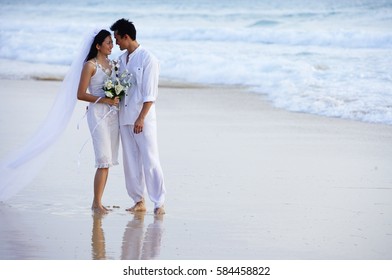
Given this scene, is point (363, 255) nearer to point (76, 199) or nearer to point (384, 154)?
point (76, 199)

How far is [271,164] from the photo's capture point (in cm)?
842

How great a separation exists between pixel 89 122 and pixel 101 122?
120 millimetres

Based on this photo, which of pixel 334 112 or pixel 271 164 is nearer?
pixel 271 164

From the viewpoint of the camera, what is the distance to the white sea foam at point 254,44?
1399 centimetres

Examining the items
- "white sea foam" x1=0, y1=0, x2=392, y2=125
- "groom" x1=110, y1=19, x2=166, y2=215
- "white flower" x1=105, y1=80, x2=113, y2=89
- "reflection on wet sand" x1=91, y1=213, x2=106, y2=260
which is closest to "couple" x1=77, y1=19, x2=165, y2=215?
"groom" x1=110, y1=19, x2=166, y2=215

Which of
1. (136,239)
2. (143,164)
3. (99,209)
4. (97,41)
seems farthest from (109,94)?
(136,239)

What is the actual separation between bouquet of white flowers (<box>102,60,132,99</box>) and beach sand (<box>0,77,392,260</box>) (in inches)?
34.8

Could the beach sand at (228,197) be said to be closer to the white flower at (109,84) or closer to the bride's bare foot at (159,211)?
the bride's bare foot at (159,211)

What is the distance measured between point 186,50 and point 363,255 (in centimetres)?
1738

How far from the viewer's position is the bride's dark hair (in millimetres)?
6602

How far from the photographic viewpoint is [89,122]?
6.75m

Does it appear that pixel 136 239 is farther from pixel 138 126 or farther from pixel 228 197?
pixel 228 197

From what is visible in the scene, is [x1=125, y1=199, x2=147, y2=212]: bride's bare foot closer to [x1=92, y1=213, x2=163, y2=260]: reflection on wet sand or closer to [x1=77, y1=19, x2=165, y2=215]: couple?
[x1=77, y1=19, x2=165, y2=215]: couple
